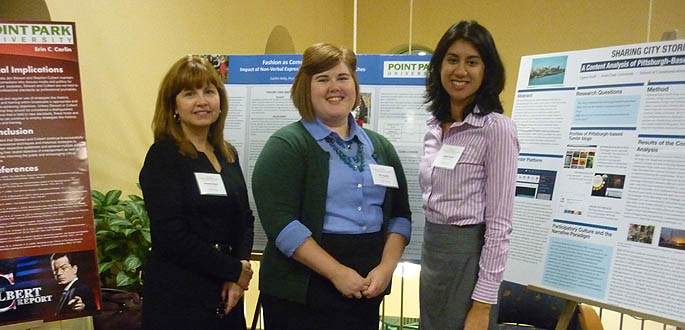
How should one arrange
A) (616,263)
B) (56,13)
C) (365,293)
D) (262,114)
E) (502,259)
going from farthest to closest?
(56,13) < (262,114) < (616,263) < (365,293) < (502,259)

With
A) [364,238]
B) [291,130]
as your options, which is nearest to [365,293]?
[364,238]

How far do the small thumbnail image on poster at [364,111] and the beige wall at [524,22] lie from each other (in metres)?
3.44

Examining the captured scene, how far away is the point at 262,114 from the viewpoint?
7.88ft

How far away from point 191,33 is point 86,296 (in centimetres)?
220

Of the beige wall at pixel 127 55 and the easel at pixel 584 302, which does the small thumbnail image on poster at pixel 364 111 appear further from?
the beige wall at pixel 127 55

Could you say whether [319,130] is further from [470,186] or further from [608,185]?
[608,185]

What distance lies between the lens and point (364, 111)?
2.36 metres

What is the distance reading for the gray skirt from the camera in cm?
161

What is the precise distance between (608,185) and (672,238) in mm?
270

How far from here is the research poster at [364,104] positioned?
2.32m

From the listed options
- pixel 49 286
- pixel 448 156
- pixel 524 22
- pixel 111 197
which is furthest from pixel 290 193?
pixel 524 22

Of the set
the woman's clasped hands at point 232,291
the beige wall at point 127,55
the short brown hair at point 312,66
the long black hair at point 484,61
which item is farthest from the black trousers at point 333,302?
the beige wall at point 127,55

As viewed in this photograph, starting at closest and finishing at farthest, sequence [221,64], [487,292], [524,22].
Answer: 1. [487,292]
2. [221,64]
3. [524,22]

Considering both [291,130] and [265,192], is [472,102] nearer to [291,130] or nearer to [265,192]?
[291,130]
